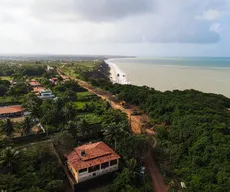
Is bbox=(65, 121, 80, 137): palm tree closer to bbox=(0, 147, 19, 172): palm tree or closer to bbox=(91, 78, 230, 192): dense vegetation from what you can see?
bbox=(0, 147, 19, 172): palm tree

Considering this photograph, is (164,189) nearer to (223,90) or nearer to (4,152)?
(4,152)

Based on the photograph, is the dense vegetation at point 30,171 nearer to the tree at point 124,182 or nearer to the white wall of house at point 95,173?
the white wall of house at point 95,173

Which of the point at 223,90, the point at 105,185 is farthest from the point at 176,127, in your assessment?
the point at 223,90

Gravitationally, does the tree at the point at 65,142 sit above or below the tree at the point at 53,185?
above

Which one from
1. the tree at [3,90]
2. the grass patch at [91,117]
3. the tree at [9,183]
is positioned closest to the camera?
the tree at [9,183]

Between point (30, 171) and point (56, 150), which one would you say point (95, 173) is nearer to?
point (30, 171)

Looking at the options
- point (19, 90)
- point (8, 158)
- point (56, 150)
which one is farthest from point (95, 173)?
point (19, 90)

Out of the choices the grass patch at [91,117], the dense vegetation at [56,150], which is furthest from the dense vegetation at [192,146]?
the grass patch at [91,117]

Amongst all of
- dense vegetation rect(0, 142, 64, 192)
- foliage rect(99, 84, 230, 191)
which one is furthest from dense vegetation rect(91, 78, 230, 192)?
dense vegetation rect(0, 142, 64, 192)
